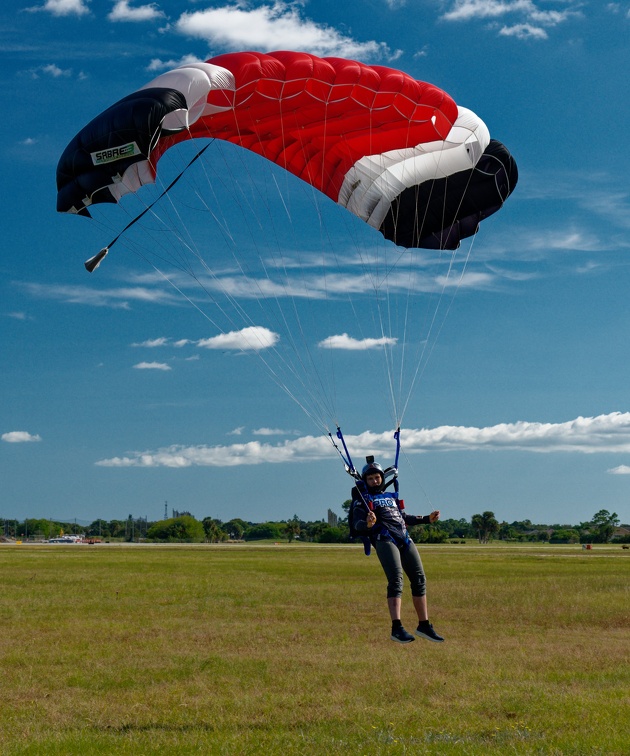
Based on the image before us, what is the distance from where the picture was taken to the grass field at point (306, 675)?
39.1ft

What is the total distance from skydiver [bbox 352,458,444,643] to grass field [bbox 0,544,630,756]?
1.73 metres

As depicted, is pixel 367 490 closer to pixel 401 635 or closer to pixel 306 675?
pixel 401 635

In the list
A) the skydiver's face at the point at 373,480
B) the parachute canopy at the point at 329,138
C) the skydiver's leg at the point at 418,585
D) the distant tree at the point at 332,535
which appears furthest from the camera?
the distant tree at the point at 332,535

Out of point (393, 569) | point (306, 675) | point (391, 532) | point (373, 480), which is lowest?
point (306, 675)

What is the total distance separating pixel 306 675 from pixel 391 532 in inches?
241

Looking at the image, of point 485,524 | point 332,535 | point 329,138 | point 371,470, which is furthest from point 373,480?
point 485,524

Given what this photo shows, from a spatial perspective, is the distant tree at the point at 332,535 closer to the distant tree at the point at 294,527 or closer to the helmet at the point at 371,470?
the distant tree at the point at 294,527

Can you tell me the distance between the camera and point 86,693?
14742 mm

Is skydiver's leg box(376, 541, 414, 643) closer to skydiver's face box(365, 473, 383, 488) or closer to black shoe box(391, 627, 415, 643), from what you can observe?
black shoe box(391, 627, 415, 643)

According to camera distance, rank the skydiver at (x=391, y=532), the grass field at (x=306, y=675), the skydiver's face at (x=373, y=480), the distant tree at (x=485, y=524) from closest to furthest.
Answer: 1. the skydiver at (x=391, y=532)
2. the skydiver's face at (x=373, y=480)
3. the grass field at (x=306, y=675)
4. the distant tree at (x=485, y=524)

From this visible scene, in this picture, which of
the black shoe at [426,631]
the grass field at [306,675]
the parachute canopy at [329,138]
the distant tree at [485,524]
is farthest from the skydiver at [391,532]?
the distant tree at [485,524]

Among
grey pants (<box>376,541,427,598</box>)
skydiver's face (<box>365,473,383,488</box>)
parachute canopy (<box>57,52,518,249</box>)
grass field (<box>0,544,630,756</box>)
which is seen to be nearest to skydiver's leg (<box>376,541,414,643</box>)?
grey pants (<box>376,541,427,598</box>)

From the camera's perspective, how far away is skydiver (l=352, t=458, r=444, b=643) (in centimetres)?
1118

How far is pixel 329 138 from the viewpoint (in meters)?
14.7
